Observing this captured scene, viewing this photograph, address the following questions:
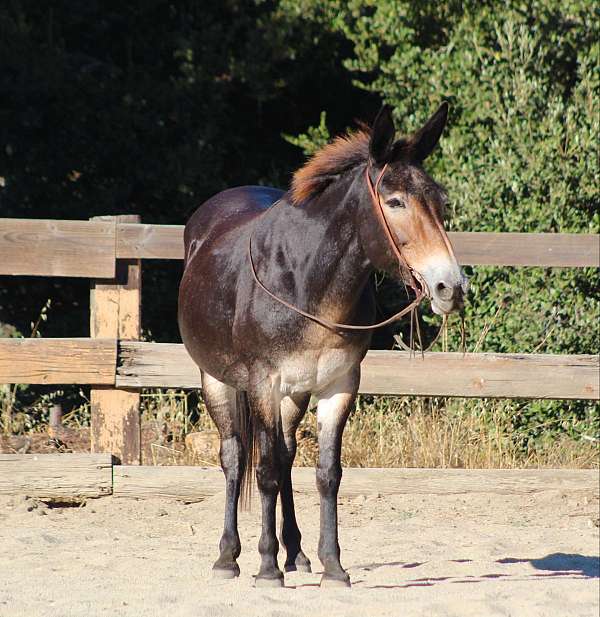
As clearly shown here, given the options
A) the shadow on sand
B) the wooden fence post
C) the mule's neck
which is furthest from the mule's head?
the wooden fence post

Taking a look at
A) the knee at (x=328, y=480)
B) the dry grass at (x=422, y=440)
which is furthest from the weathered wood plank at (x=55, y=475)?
the knee at (x=328, y=480)

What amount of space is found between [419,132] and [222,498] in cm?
289

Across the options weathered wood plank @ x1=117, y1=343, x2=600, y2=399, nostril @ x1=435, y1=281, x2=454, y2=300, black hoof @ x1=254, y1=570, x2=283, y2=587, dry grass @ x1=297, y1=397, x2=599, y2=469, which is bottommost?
black hoof @ x1=254, y1=570, x2=283, y2=587

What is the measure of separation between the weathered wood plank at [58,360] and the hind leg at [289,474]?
5.79 feet

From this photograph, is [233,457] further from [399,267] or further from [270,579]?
[399,267]

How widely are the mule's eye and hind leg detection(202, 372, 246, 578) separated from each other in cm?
144

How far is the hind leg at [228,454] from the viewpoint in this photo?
4.74 metres

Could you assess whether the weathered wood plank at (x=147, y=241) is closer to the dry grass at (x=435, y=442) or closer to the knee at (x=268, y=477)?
the dry grass at (x=435, y=442)

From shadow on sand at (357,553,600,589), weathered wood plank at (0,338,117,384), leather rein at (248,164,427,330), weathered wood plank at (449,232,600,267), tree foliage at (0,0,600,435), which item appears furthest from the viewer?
tree foliage at (0,0,600,435)

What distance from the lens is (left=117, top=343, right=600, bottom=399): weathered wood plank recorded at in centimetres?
624

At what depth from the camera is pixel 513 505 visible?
6.41m

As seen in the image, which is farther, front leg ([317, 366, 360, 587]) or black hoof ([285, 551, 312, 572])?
black hoof ([285, 551, 312, 572])

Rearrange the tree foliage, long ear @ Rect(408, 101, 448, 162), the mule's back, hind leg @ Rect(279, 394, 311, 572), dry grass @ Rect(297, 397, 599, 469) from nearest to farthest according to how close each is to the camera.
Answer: long ear @ Rect(408, 101, 448, 162) < hind leg @ Rect(279, 394, 311, 572) < the mule's back < dry grass @ Rect(297, 397, 599, 469) < the tree foliage

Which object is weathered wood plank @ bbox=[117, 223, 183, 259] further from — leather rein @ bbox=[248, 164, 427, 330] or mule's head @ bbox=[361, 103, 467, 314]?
mule's head @ bbox=[361, 103, 467, 314]
